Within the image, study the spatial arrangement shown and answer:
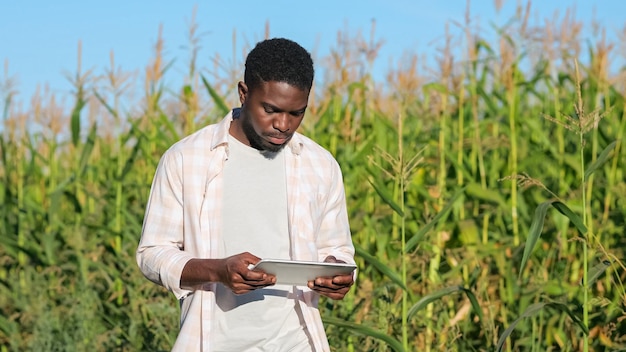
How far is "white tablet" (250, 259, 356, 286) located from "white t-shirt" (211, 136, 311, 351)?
A: 0.19 metres

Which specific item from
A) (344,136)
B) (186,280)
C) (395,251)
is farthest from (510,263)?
(186,280)

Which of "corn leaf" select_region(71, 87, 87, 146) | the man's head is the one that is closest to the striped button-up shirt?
the man's head

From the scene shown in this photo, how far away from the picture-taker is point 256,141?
349 cm

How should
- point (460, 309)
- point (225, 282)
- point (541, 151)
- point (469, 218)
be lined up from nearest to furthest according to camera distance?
1. point (225, 282)
2. point (460, 309)
3. point (469, 218)
4. point (541, 151)

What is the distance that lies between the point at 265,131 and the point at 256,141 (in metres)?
0.08

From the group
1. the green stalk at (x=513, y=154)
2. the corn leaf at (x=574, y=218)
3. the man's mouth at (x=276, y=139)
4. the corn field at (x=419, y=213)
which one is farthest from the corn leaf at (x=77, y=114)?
the man's mouth at (x=276, y=139)

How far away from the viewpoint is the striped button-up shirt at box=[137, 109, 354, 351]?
11.3 feet

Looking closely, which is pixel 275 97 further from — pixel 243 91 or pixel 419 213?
pixel 419 213

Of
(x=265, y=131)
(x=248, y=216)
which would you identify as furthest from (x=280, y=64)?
(x=248, y=216)

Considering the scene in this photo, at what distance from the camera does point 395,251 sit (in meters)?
6.86

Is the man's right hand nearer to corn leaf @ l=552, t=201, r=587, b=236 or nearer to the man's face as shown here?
the man's face

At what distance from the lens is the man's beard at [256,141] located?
136 inches

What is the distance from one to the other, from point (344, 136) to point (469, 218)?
4.54ft

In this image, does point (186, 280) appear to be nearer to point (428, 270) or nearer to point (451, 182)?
point (428, 270)
